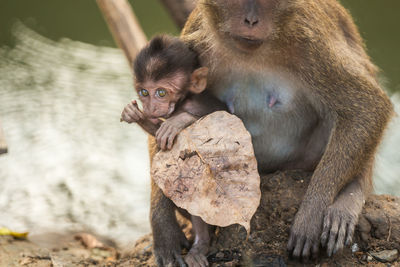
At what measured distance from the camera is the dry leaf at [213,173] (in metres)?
3.26

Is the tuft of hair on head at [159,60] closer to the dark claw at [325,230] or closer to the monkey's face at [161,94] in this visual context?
the monkey's face at [161,94]

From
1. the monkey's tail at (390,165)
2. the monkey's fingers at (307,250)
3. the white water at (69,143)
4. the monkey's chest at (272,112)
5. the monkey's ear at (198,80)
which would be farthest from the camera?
the monkey's tail at (390,165)

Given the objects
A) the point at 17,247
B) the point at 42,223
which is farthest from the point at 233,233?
the point at 42,223

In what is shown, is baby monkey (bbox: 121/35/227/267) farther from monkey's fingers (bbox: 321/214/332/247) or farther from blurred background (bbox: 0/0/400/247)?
blurred background (bbox: 0/0/400/247)

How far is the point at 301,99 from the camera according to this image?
13.5ft

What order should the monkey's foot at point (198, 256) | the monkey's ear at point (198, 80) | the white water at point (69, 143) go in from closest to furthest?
the monkey's foot at point (198, 256)
the monkey's ear at point (198, 80)
the white water at point (69, 143)

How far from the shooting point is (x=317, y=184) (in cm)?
382

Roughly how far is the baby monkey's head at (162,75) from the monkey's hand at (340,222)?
1.26 metres

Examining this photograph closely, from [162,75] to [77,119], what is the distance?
4.75m

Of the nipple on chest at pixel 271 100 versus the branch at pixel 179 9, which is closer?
the nipple on chest at pixel 271 100

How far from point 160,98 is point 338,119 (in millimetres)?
1201

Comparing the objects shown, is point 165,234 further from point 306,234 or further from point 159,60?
point 159,60

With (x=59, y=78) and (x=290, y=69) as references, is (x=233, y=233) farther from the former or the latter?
(x=59, y=78)

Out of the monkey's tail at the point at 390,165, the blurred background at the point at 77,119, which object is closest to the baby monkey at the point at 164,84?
the blurred background at the point at 77,119
